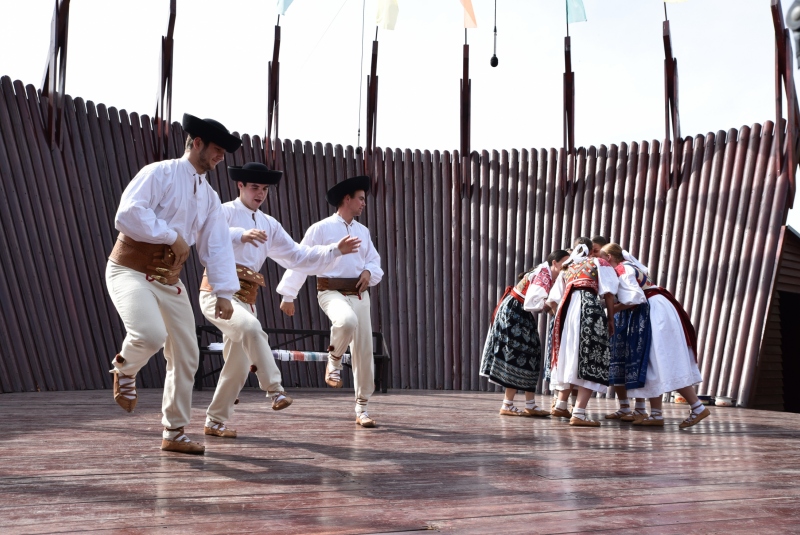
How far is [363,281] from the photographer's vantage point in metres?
5.21

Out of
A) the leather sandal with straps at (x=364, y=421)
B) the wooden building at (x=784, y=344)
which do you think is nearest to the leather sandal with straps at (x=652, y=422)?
the leather sandal with straps at (x=364, y=421)

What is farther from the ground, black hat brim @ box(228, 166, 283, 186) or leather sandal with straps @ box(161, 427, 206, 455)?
black hat brim @ box(228, 166, 283, 186)

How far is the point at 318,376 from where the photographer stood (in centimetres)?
938

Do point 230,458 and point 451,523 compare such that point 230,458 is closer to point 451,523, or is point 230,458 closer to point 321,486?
point 321,486

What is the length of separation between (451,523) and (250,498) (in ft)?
2.34

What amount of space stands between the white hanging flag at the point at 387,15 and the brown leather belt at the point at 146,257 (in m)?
7.00

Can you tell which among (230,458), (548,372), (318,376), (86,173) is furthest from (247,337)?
(318,376)

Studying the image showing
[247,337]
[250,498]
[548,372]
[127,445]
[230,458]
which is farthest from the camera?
[548,372]

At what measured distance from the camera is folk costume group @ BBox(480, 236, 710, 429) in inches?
224

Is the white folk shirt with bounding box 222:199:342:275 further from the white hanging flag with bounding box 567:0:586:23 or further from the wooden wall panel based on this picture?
the white hanging flag with bounding box 567:0:586:23

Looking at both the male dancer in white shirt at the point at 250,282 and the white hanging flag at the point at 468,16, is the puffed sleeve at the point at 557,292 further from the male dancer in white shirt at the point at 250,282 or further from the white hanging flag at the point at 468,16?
the white hanging flag at the point at 468,16

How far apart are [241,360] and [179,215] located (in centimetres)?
92

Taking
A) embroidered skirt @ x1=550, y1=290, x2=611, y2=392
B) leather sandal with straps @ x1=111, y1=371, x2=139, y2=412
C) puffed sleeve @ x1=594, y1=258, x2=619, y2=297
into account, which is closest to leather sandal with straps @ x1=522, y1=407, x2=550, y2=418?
embroidered skirt @ x1=550, y1=290, x2=611, y2=392

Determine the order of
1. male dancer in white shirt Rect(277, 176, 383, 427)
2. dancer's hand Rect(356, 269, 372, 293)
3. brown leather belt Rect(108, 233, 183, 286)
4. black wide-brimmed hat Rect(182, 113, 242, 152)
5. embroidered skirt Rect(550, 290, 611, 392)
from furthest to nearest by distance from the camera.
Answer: embroidered skirt Rect(550, 290, 611, 392) → dancer's hand Rect(356, 269, 372, 293) → male dancer in white shirt Rect(277, 176, 383, 427) → black wide-brimmed hat Rect(182, 113, 242, 152) → brown leather belt Rect(108, 233, 183, 286)
